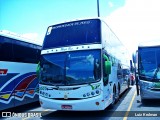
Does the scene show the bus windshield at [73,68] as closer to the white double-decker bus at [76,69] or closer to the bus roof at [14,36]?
the white double-decker bus at [76,69]

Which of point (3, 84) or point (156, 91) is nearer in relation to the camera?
point (3, 84)

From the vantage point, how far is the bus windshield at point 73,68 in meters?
9.04

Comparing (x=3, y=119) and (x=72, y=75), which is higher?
(x=72, y=75)

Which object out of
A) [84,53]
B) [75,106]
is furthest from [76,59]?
[75,106]

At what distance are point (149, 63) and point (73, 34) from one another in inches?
183

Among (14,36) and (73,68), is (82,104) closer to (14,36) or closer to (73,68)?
(73,68)

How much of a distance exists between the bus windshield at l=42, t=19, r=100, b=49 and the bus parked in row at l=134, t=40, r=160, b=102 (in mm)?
4068

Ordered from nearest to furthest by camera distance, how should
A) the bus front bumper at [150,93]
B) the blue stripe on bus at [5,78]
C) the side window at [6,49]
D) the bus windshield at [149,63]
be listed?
the blue stripe on bus at [5,78] → the side window at [6,49] → the bus front bumper at [150,93] → the bus windshield at [149,63]

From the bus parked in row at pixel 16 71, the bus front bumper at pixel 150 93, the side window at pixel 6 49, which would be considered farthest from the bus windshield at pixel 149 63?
the side window at pixel 6 49

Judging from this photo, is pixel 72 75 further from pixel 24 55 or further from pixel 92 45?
pixel 24 55

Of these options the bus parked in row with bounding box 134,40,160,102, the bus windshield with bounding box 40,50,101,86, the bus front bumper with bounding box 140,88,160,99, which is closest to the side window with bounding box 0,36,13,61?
the bus windshield with bounding box 40,50,101,86

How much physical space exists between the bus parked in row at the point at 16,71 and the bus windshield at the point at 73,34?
1952 millimetres

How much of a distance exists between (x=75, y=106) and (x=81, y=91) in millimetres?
Answer: 567

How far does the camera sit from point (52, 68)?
954 centimetres
